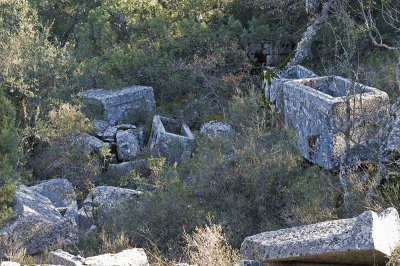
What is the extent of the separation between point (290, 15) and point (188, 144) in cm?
418

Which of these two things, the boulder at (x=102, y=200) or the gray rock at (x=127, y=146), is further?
the gray rock at (x=127, y=146)

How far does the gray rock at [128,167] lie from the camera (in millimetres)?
7773

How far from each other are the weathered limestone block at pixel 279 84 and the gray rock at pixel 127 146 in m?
2.39

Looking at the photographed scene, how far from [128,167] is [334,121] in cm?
348

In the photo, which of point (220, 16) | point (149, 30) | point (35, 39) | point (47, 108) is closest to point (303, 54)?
point (220, 16)

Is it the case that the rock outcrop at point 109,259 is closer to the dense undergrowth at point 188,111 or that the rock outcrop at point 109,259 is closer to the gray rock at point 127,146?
the dense undergrowth at point 188,111

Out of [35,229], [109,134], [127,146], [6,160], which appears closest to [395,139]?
[35,229]

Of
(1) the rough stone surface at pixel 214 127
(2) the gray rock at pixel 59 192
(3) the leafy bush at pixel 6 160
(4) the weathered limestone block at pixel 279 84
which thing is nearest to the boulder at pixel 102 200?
(2) the gray rock at pixel 59 192

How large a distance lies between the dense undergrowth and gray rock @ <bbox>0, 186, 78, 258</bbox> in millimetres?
151

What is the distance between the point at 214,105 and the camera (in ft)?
31.7

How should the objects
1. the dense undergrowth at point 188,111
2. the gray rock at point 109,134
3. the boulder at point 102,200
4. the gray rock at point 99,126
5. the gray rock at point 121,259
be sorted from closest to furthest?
Answer: the gray rock at point 121,259
the dense undergrowth at point 188,111
the boulder at point 102,200
the gray rock at point 109,134
the gray rock at point 99,126

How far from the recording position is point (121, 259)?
395cm

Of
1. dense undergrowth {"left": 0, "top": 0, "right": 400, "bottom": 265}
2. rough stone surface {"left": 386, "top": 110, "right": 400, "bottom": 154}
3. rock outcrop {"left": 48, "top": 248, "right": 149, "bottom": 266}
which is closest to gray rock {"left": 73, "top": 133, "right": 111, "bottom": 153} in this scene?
dense undergrowth {"left": 0, "top": 0, "right": 400, "bottom": 265}

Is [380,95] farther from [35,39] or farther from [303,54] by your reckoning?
[35,39]
